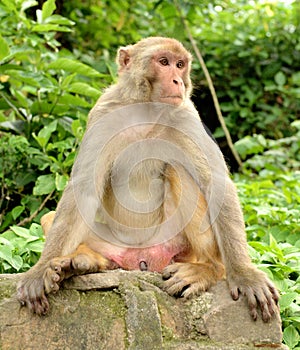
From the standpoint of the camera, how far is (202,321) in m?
3.54

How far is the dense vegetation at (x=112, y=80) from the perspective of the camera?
5410mm

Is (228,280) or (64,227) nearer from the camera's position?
(228,280)

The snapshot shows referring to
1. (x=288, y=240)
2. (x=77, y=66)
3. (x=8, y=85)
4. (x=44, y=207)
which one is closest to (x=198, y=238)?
(x=288, y=240)

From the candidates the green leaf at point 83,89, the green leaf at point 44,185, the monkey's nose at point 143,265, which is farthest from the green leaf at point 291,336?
the green leaf at point 83,89

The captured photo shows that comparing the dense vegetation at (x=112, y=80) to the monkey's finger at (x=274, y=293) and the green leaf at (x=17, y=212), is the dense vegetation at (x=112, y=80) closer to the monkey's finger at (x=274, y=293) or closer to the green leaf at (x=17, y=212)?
the green leaf at (x=17, y=212)

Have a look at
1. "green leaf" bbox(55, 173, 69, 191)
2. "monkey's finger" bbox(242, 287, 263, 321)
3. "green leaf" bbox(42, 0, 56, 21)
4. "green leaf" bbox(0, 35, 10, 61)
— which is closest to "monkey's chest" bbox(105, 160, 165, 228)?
"monkey's finger" bbox(242, 287, 263, 321)

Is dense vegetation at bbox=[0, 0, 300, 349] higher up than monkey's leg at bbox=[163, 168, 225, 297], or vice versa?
monkey's leg at bbox=[163, 168, 225, 297]

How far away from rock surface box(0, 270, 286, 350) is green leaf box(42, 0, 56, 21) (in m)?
3.43

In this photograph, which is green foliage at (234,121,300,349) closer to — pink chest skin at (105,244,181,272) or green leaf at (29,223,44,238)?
pink chest skin at (105,244,181,272)

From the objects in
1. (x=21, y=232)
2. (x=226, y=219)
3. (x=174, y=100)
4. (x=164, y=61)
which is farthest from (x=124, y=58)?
(x=226, y=219)

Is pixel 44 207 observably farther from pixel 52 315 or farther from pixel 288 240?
pixel 52 315

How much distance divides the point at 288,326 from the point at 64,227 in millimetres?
1523

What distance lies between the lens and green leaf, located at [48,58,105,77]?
6312 mm

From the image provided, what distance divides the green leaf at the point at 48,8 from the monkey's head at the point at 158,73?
1902 millimetres
